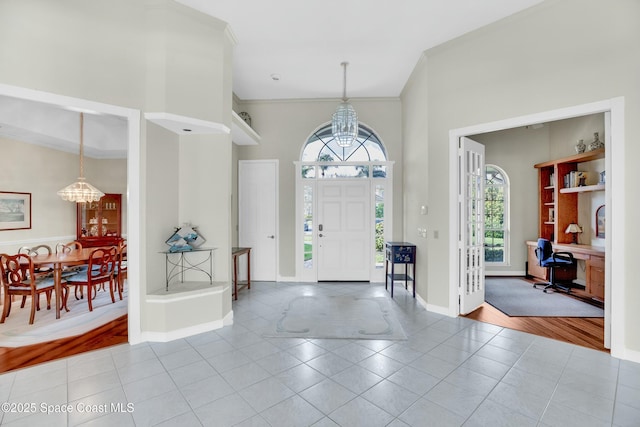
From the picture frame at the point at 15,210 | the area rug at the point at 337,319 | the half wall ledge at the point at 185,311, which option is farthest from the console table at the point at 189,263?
the picture frame at the point at 15,210

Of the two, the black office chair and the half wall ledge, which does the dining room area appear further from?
the black office chair

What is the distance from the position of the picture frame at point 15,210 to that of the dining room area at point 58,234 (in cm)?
2

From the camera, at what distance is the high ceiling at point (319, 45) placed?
3.09m

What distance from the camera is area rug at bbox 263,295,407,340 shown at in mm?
3176

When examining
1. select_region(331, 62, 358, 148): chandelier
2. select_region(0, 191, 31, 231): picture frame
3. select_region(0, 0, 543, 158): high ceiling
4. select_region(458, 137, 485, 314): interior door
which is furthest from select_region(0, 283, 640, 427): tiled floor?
select_region(0, 191, 31, 231): picture frame

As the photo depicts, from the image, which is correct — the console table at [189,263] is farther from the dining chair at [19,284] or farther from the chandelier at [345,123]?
the chandelier at [345,123]

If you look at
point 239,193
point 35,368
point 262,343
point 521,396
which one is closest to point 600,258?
point 521,396

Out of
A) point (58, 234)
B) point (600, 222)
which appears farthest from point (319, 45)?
point (58, 234)

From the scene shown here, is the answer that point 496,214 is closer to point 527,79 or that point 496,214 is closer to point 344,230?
point 344,230

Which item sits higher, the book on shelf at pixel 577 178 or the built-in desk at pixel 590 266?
the book on shelf at pixel 577 178

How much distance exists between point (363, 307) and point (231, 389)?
2.29m

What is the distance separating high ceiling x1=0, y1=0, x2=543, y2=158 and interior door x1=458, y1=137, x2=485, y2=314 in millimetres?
1461

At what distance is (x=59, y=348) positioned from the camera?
2871 mm

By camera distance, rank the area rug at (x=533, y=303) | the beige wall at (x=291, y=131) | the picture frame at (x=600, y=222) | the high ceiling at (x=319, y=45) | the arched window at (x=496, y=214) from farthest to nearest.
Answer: the arched window at (x=496, y=214) < the beige wall at (x=291, y=131) < the picture frame at (x=600, y=222) < the area rug at (x=533, y=303) < the high ceiling at (x=319, y=45)
